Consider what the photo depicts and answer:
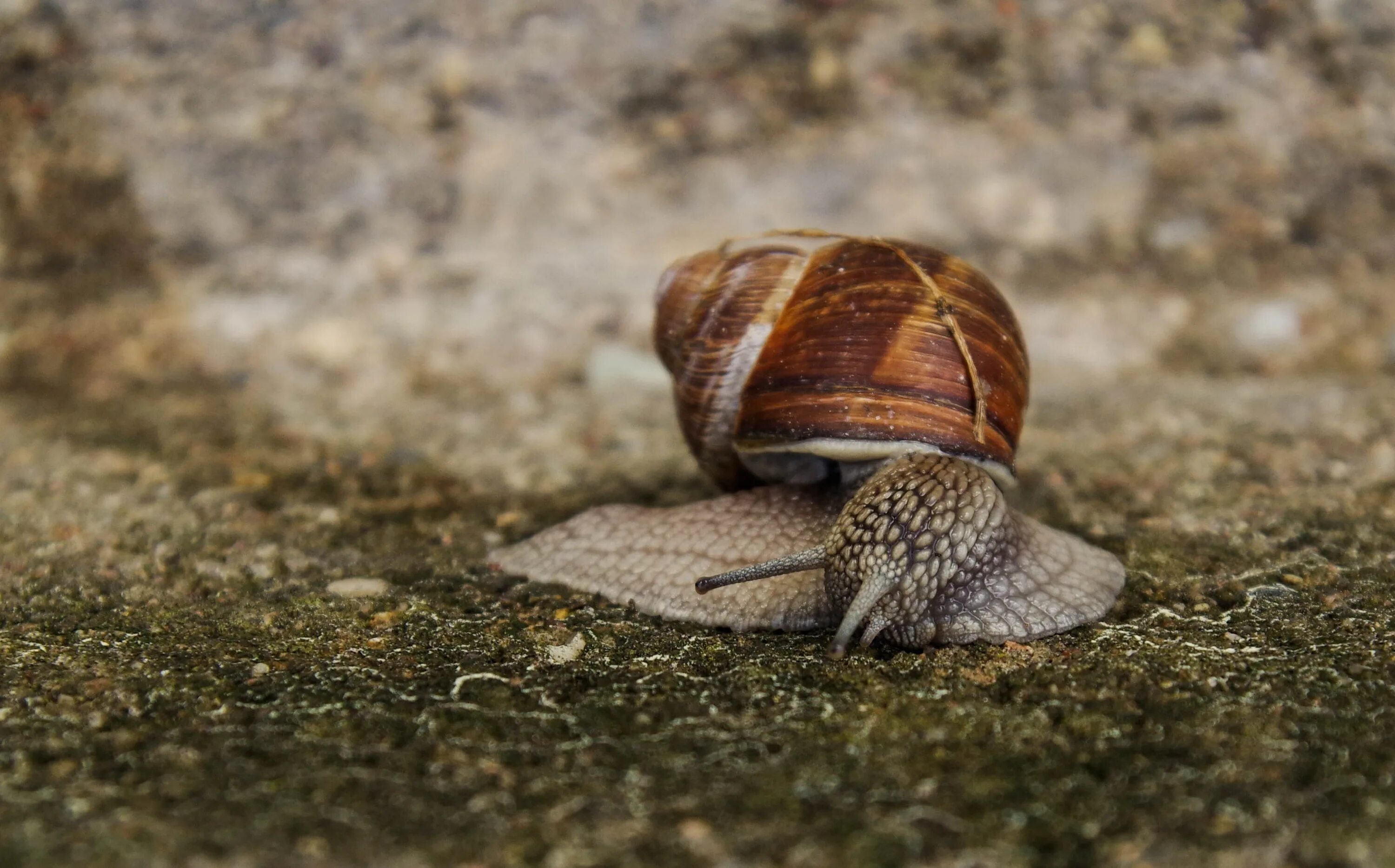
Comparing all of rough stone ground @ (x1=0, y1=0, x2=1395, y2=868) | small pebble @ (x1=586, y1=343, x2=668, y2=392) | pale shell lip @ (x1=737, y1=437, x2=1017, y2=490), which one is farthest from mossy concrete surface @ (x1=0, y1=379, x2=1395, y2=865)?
small pebble @ (x1=586, y1=343, x2=668, y2=392)

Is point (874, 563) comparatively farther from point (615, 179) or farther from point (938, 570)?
point (615, 179)

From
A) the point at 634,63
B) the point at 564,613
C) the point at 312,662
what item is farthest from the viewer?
the point at 634,63

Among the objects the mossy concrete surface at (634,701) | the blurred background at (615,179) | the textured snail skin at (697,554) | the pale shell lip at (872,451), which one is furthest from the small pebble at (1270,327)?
the textured snail skin at (697,554)

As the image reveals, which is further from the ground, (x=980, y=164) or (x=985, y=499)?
(x=980, y=164)

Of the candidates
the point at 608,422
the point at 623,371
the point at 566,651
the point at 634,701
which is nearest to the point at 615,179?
the point at 623,371

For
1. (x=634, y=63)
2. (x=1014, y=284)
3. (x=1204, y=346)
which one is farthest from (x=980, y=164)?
(x=634, y=63)

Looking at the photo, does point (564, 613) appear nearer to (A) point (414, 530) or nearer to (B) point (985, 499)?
(A) point (414, 530)

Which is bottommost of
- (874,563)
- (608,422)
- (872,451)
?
(608,422)
